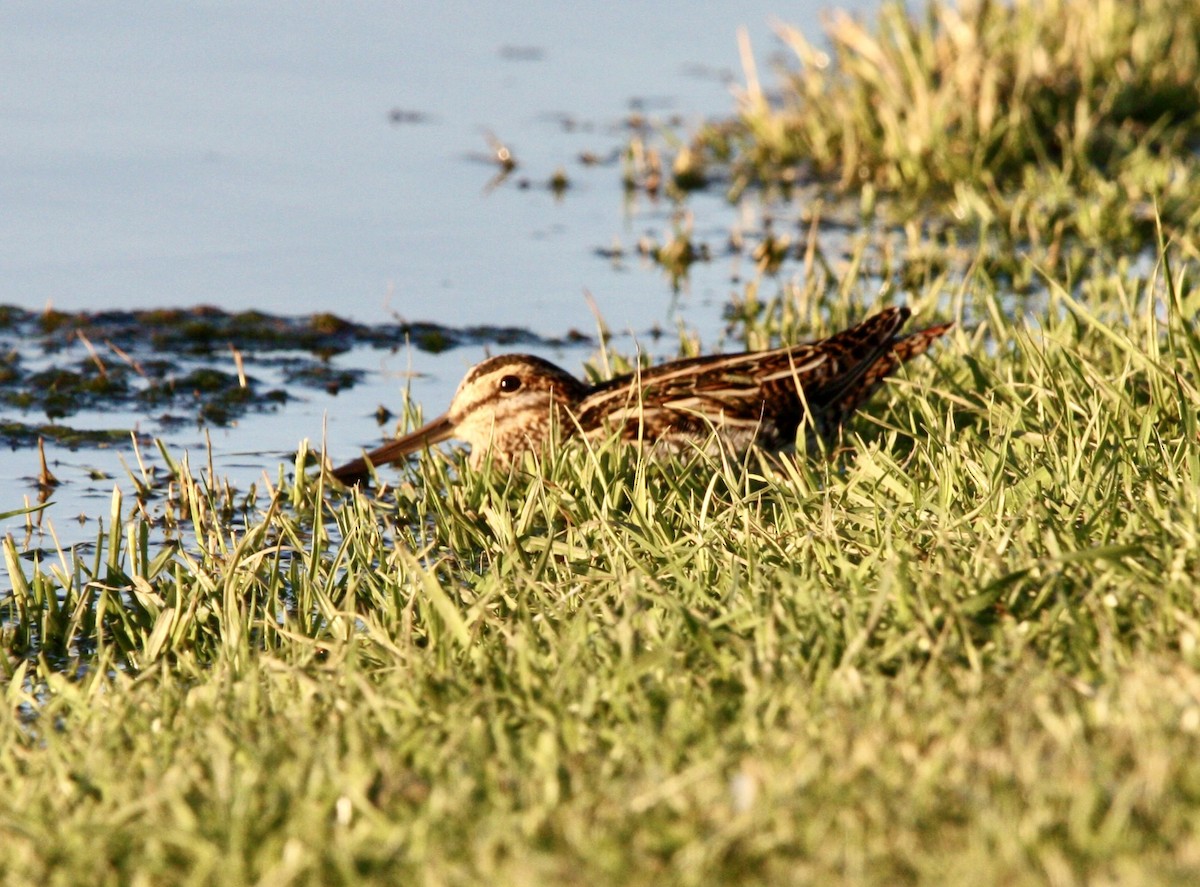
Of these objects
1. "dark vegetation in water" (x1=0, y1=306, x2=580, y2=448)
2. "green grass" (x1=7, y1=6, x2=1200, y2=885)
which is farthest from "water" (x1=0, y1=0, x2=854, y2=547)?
"green grass" (x1=7, y1=6, x2=1200, y2=885)

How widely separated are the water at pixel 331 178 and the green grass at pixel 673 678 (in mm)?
1606

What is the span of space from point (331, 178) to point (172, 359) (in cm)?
269

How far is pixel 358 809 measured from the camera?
3.08 m

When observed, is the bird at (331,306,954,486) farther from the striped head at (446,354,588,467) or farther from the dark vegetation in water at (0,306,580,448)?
the dark vegetation in water at (0,306,580,448)

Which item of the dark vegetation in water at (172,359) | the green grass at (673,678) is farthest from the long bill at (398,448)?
the dark vegetation in water at (172,359)

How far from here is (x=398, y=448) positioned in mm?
6098

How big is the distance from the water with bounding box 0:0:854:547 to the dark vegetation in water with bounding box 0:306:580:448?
119mm

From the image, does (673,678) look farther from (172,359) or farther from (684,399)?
(172,359)

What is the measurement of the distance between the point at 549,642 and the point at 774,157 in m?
6.77

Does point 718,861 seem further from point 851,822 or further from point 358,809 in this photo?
point 358,809

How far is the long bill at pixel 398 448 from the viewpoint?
6059mm

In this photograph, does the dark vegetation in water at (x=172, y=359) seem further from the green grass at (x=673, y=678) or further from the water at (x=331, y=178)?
the green grass at (x=673, y=678)

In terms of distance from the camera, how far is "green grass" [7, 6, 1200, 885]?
288 cm

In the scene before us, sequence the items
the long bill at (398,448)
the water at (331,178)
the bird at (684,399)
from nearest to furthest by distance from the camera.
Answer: the bird at (684,399) < the long bill at (398,448) < the water at (331,178)
